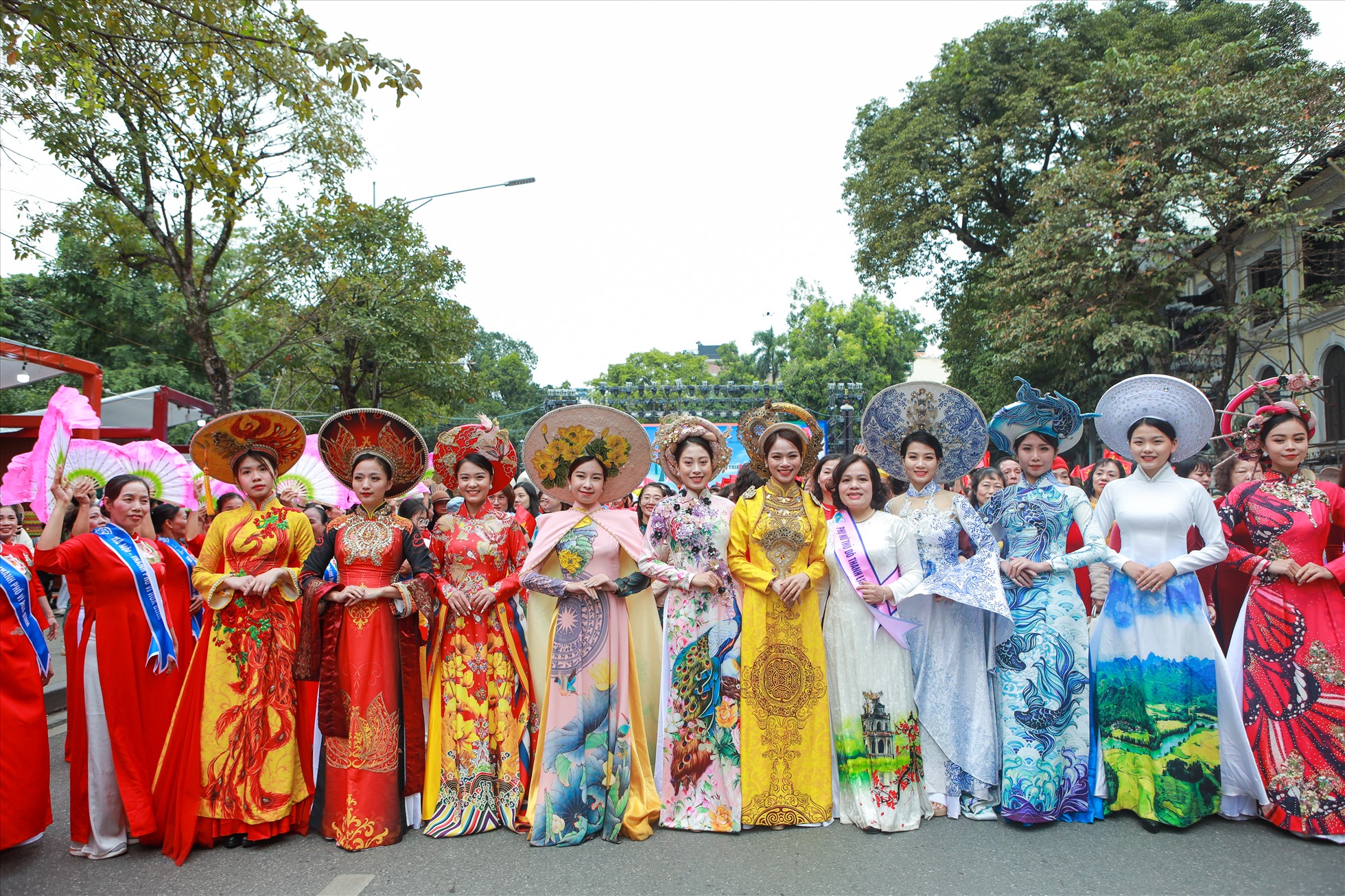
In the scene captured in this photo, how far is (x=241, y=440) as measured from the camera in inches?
168

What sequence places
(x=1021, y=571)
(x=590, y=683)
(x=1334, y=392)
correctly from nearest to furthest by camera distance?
(x=590, y=683), (x=1021, y=571), (x=1334, y=392)

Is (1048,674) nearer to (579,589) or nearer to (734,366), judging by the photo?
(579,589)

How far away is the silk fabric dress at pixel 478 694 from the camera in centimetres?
412

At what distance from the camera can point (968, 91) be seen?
798 inches

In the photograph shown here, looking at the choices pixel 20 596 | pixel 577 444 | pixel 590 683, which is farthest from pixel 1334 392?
pixel 20 596

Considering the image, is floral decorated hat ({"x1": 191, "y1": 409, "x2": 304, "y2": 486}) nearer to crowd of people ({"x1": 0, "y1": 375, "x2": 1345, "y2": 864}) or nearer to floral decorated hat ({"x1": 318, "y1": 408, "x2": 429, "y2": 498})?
crowd of people ({"x1": 0, "y1": 375, "x2": 1345, "y2": 864})

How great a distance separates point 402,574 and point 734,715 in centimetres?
182

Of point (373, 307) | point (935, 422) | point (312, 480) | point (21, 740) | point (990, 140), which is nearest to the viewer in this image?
point (21, 740)

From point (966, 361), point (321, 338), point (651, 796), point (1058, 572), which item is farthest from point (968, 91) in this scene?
point (651, 796)

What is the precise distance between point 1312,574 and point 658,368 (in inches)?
1829

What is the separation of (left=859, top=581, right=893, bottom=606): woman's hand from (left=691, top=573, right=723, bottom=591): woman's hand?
0.70 m

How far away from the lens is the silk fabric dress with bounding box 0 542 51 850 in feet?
12.4

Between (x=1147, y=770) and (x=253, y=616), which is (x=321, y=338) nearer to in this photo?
(x=253, y=616)

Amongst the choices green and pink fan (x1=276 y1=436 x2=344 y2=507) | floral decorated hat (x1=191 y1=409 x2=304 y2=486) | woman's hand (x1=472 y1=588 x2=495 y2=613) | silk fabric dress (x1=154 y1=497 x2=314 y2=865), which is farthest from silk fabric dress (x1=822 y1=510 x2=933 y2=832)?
green and pink fan (x1=276 y1=436 x2=344 y2=507)
